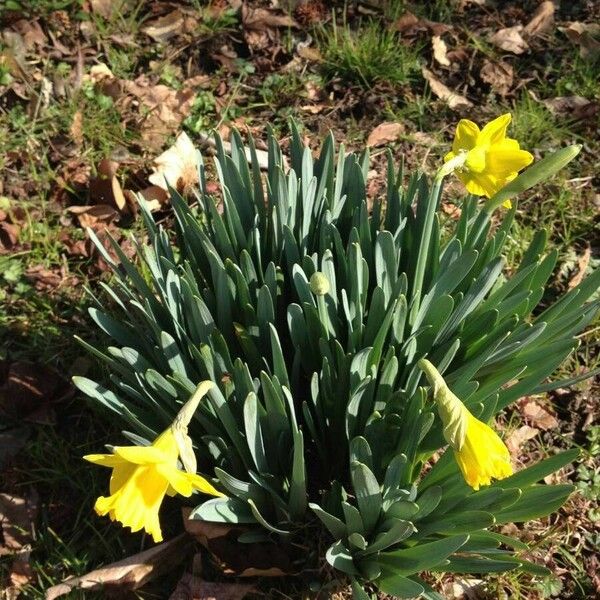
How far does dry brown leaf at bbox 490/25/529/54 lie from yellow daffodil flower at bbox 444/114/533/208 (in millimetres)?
1895

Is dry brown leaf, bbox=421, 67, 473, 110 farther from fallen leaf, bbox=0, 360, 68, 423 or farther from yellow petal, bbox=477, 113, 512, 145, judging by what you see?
fallen leaf, bbox=0, 360, 68, 423

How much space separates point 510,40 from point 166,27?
5.29 ft

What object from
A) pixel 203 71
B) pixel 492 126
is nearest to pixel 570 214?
pixel 492 126

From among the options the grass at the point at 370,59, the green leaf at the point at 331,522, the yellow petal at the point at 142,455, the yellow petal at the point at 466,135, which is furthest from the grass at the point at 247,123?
the yellow petal at the point at 466,135

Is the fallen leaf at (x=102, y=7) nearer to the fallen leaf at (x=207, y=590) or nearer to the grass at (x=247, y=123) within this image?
the grass at (x=247, y=123)

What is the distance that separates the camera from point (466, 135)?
169 cm

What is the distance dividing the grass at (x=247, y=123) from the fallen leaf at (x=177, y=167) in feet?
0.44

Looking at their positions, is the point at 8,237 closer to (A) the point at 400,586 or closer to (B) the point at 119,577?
(B) the point at 119,577

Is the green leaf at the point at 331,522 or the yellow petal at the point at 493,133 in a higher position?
the yellow petal at the point at 493,133

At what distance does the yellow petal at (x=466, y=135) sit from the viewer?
1675 millimetres

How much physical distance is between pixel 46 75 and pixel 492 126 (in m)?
2.34

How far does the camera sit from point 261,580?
1.92 m

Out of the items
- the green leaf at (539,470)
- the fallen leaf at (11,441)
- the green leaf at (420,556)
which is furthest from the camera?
the fallen leaf at (11,441)

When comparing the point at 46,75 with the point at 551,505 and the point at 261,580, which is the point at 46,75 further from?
the point at 551,505
